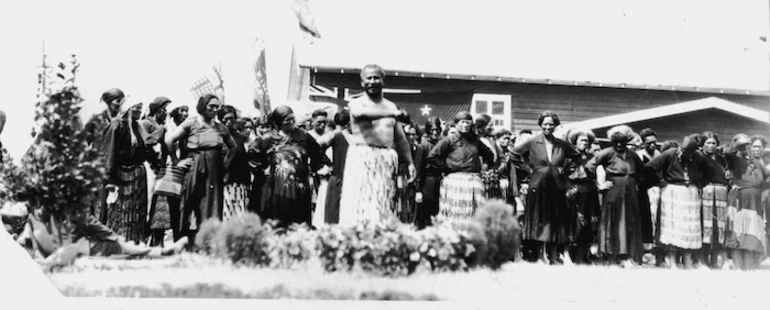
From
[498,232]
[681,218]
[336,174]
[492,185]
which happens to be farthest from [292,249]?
[681,218]

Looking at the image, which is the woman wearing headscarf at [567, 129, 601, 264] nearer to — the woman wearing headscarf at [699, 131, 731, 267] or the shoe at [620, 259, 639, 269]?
the shoe at [620, 259, 639, 269]

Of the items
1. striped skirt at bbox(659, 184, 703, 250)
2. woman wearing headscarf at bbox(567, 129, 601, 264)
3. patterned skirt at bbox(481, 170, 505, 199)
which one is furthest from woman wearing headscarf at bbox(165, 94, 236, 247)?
striped skirt at bbox(659, 184, 703, 250)

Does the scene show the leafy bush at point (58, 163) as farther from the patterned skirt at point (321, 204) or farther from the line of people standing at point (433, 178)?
the patterned skirt at point (321, 204)

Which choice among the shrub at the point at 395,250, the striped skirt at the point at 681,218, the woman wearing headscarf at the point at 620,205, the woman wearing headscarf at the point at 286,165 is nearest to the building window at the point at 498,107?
the woman wearing headscarf at the point at 620,205

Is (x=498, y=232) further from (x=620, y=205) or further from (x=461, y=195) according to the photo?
(x=620, y=205)

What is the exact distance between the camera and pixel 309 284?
6910 mm

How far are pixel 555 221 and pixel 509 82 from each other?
142 cm

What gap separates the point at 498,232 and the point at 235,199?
230cm

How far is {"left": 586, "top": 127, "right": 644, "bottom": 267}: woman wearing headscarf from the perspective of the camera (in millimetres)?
8461

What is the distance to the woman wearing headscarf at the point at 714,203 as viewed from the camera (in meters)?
8.70

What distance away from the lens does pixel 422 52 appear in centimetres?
868

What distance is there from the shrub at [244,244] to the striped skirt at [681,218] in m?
3.96

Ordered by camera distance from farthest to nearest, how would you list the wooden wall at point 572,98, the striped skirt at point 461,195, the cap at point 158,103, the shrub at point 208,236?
the wooden wall at point 572,98
the striped skirt at point 461,195
the cap at point 158,103
the shrub at point 208,236

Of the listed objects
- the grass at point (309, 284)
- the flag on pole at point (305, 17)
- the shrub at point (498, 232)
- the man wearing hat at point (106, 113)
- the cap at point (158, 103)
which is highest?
the flag on pole at point (305, 17)
